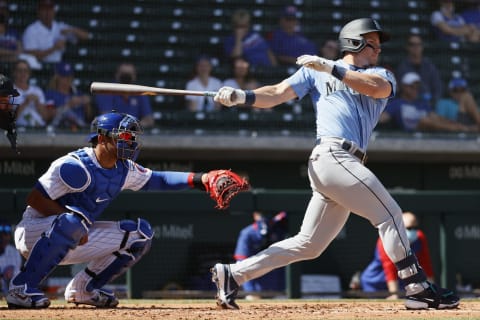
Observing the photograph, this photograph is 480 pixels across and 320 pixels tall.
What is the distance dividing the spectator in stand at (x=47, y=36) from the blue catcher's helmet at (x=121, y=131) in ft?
19.9

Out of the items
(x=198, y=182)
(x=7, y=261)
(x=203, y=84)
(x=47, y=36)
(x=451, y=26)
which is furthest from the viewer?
(x=451, y=26)

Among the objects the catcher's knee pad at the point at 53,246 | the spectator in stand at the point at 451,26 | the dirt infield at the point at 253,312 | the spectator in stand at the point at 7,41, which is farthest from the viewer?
the spectator in stand at the point at 451,26

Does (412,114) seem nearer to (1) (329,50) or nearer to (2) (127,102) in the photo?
(1) (329,50)

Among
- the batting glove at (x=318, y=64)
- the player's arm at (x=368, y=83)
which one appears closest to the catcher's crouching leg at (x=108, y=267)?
the batting glove at (x=318, y=64)

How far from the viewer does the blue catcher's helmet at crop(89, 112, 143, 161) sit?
5766 mm

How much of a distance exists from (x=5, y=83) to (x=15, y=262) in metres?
3.21

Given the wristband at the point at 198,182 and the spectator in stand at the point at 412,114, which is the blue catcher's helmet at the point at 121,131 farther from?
the spectator in stand at the point at 412,114

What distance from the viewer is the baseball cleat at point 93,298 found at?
6004 mm

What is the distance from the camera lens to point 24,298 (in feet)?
18.4

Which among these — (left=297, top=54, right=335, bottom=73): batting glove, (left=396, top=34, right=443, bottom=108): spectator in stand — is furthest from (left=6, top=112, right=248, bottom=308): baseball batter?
(left=396, top=34, right=443, bottom=108): spectator in stand

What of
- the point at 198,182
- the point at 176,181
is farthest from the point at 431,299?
the point at 176,181

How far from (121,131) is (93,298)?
1048 millimetres

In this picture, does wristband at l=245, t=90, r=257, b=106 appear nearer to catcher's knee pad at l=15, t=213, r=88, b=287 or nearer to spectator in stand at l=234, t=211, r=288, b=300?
catcher's knee pad at l=15, t=213, r=88, b=287

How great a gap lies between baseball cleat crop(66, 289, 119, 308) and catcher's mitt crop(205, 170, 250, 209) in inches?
36.5
